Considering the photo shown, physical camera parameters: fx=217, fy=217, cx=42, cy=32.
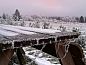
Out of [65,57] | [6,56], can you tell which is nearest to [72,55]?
[65,57]

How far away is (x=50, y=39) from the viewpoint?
2.16m

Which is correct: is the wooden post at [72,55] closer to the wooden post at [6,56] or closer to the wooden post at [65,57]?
the wooden post at [65,57]

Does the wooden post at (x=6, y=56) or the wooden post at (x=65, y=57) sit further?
the wooden post at (x=65, y=57)

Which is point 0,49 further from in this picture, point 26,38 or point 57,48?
point 57,48

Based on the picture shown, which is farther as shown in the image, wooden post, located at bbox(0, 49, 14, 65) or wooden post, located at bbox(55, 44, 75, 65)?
wooden post, located at bbox(55, 44, 75, 65)

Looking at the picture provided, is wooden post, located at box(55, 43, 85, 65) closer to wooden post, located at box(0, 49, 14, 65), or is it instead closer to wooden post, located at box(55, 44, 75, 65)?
wooden post, located at box(55, 44, 75, 65)

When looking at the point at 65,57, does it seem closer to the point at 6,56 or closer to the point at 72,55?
the point at 72,55

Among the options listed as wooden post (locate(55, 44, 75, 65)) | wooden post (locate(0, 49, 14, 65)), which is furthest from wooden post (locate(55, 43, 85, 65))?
wooden post (locate(0, 49, 14, 65))

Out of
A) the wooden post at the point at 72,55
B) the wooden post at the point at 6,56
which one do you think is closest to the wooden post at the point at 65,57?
the wooden post at the point at 72,55

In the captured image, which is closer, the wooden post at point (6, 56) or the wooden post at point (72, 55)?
the wooden post at point (6, 56)

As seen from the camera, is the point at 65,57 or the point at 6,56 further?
the point at 65,57

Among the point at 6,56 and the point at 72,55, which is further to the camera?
the point at 72,55

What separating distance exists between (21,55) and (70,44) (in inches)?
76.5

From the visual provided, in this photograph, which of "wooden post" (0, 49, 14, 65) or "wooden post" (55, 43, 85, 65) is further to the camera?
"wooden post" (55, 43, 85, 65)
